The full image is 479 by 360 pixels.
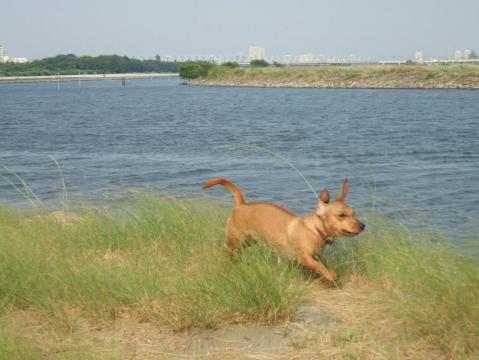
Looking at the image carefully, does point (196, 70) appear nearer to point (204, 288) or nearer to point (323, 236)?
point (323, 236)

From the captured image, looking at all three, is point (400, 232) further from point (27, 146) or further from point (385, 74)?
point (385, 74)

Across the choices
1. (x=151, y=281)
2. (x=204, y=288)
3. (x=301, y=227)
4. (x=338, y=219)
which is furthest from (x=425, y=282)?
(x=151, y=281)

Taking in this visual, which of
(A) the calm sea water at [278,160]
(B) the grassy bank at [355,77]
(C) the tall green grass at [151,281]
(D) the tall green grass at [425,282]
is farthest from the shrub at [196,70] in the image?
(D) the tall green grass at [425,282]

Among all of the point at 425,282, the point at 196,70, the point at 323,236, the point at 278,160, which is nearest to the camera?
the point at 425,282

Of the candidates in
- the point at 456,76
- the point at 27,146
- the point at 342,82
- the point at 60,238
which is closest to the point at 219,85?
the point at 342,82

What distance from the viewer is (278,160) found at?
18.3m

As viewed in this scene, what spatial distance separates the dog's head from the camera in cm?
486

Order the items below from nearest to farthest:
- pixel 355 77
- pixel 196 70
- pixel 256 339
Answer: pixel 256 339
pixel 355 77
pixel 196 70

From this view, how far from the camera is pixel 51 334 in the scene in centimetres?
420

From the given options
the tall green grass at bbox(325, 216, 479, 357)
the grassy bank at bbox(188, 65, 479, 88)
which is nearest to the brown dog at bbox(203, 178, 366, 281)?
the tall green grass at bbox(325, 216, 479, 357)

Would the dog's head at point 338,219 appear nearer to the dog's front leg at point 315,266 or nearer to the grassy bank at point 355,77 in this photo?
the dog's front leg at point 315,266

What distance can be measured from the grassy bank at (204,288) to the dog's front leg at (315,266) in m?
0.09

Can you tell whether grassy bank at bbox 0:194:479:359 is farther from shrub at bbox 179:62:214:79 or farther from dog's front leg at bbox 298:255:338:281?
shrub at bbox 179:62:214:79

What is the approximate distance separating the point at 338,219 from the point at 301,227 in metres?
0.30
